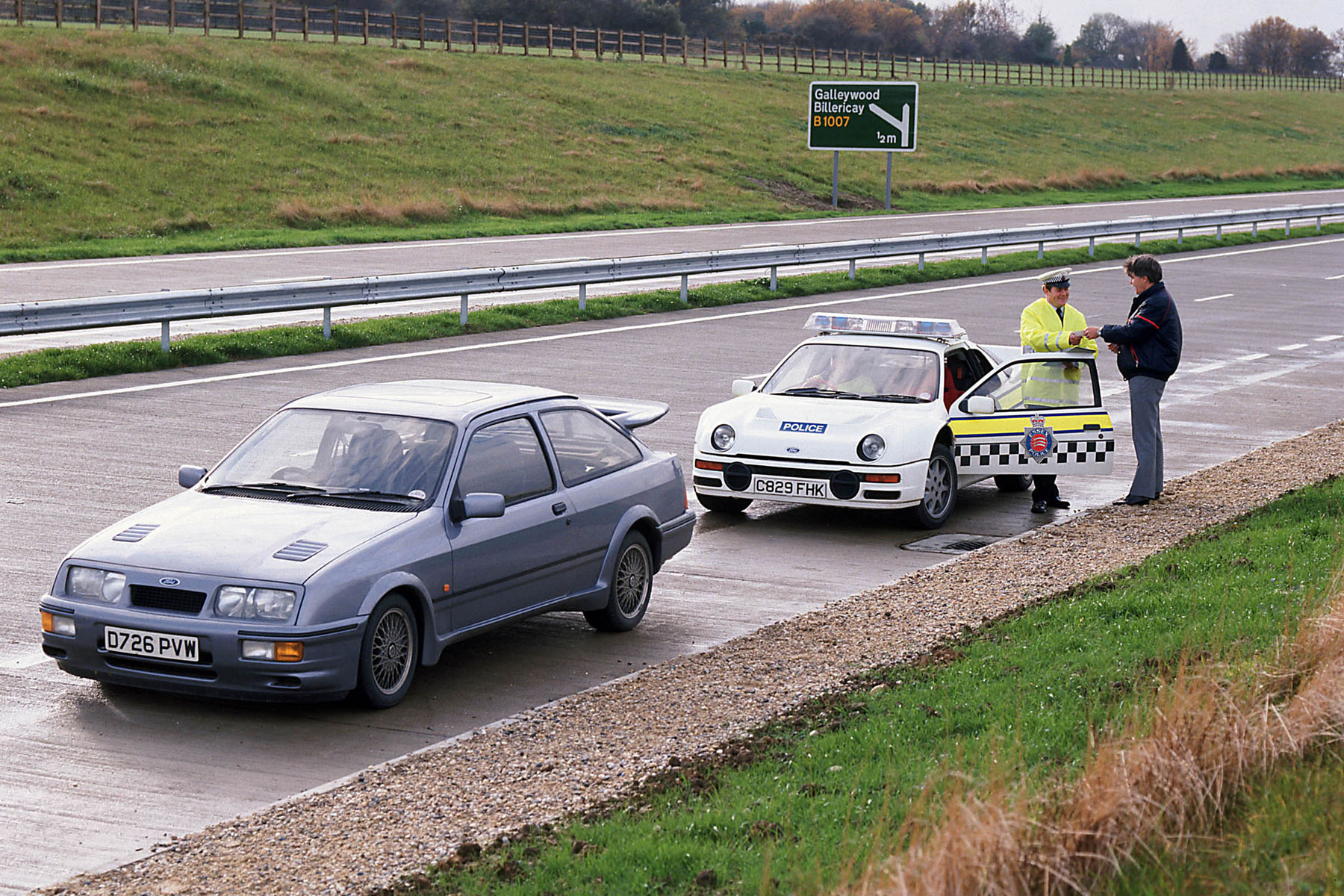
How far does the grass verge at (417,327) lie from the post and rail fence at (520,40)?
3635 cm

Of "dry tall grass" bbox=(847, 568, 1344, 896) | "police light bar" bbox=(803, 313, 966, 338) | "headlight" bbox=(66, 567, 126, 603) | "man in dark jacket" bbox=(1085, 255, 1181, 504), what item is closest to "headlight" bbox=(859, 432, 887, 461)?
"police light bar" bbox=(803, 313, 966, 338)

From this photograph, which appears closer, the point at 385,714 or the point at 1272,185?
the point at 385,714

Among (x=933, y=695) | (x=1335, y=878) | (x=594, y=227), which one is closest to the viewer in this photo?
(x=1335, y=878)

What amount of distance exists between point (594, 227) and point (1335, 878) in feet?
136

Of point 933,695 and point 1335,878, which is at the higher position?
point 1335,878

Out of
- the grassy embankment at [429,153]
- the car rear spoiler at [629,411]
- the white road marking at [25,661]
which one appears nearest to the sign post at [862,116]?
the grassy embankment at [429,153]

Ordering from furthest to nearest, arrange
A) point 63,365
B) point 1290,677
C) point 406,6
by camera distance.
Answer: point 406,6 < point 63,365 < point 1290,677

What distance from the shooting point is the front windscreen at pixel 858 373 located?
42.4 ft

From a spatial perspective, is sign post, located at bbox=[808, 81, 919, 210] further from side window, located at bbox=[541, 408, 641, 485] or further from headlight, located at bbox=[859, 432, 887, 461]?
side window, located at bbox=[541, 408, 641, 485]

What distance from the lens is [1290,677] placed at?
21.7 feet

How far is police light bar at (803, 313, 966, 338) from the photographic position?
13.5 m

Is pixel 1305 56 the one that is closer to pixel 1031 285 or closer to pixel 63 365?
pixel 1031 285

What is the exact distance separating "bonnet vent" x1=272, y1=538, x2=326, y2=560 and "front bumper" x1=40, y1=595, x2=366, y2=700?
36 centimetres

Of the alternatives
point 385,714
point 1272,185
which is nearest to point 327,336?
point 385,714
